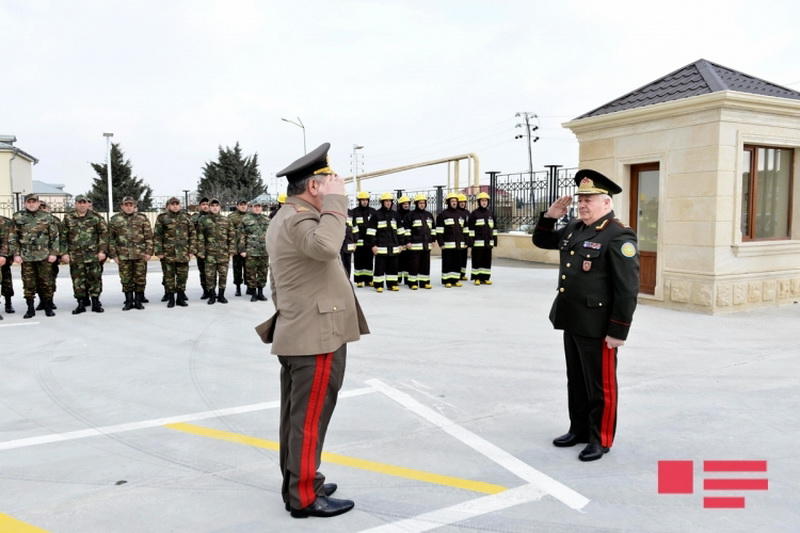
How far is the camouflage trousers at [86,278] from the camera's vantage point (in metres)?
10.4

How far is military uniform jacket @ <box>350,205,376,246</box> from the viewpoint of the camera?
13.4 metres

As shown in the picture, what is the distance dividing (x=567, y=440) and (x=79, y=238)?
876cm

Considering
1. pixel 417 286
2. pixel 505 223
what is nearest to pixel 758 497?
pixel 417 286

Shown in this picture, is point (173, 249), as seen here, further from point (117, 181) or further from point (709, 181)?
point (117, 181)

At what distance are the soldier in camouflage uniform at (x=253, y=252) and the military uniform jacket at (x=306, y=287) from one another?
848 cm

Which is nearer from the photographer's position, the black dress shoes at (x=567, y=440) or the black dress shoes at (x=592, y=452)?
the black dress shoes at (x=592, y=452)

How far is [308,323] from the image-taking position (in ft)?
11.0

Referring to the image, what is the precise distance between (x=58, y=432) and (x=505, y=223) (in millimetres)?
16299

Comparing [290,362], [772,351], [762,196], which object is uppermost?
[762,196]

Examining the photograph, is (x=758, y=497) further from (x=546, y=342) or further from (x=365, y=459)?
(x=546, y=342)

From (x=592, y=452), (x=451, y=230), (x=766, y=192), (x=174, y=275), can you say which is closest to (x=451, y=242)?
(x=451, y=230)

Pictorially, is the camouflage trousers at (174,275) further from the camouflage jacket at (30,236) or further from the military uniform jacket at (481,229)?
the military uniform jacket at (481,229)

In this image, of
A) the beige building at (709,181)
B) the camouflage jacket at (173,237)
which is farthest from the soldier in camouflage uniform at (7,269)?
the beige building at (709,181)

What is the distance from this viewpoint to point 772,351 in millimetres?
7254
